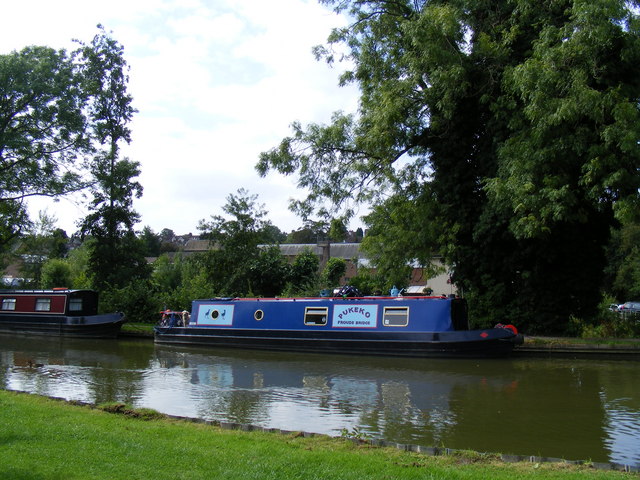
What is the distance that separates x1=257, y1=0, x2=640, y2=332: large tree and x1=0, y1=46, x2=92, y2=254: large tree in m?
11.6

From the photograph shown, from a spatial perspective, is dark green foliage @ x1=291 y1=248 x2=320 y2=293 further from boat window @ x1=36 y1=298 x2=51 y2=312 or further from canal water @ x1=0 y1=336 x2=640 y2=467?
canal water @ x1=0 y1=336 x2=640 y2=467

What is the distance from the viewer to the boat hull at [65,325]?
2175 centimetres

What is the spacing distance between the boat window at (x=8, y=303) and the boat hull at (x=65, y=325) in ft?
1.23

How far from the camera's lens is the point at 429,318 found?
1528cm

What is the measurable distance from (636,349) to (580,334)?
1894 millimetres

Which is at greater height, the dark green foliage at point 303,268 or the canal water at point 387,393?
the dark green foliage at point 303,268

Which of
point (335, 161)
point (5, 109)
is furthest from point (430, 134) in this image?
point (5, 109)

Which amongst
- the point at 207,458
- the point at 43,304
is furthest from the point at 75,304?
the point at 207,458

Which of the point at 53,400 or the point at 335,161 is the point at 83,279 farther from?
the point at 53,400

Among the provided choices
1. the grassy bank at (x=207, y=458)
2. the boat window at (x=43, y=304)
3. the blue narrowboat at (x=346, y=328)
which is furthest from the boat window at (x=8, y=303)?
the grassy bank at (x=207, y=458)

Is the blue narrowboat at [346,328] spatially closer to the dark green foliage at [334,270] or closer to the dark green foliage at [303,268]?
the dark green foliage at [303,268]

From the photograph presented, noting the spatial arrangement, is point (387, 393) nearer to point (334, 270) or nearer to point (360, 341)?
point (360, 341)

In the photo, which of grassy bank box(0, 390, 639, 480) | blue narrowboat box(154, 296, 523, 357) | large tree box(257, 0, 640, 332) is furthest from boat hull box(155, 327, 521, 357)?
grassy bank box(0, 390, 639, 480)

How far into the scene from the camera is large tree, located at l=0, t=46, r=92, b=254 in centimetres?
2358
